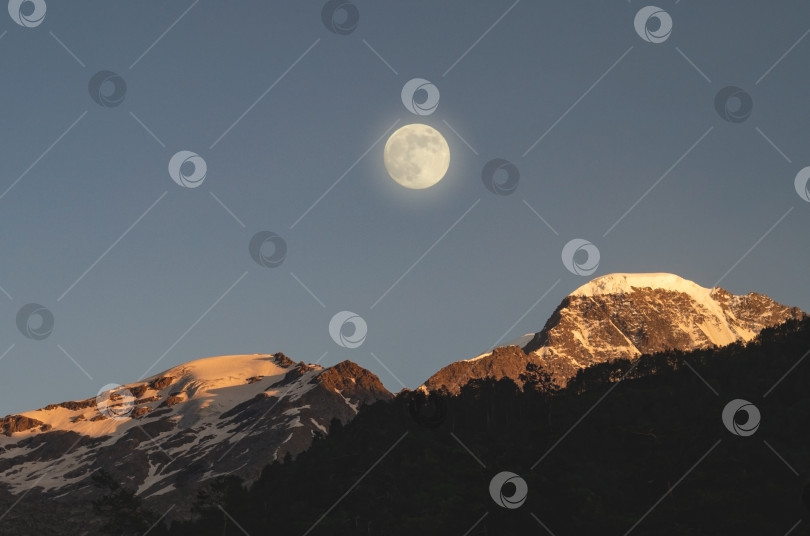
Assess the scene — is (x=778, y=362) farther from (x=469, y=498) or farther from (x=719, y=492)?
(x=469, y=498)

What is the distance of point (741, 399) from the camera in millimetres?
149375

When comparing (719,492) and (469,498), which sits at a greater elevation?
(719,492)

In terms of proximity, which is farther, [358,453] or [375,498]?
[358,453]

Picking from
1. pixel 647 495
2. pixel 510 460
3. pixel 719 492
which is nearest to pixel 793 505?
pixel 719 492

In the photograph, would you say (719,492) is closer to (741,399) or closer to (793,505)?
(793,505)

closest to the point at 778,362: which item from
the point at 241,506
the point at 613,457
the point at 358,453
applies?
the point at 613,457

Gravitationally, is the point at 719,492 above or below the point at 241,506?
above

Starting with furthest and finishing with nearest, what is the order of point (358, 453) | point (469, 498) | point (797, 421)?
point (358, 453) < point (797, 421) < point (469, 498)

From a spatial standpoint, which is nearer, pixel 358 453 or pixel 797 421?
pixel 797 421

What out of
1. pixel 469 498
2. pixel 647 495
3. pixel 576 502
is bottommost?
pixel 469 498

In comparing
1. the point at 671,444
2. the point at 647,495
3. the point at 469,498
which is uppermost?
the point at 671,444

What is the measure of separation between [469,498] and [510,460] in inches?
465

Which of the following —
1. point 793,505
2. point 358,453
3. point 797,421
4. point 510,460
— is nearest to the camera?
point 793,505

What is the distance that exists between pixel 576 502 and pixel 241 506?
152 ft
